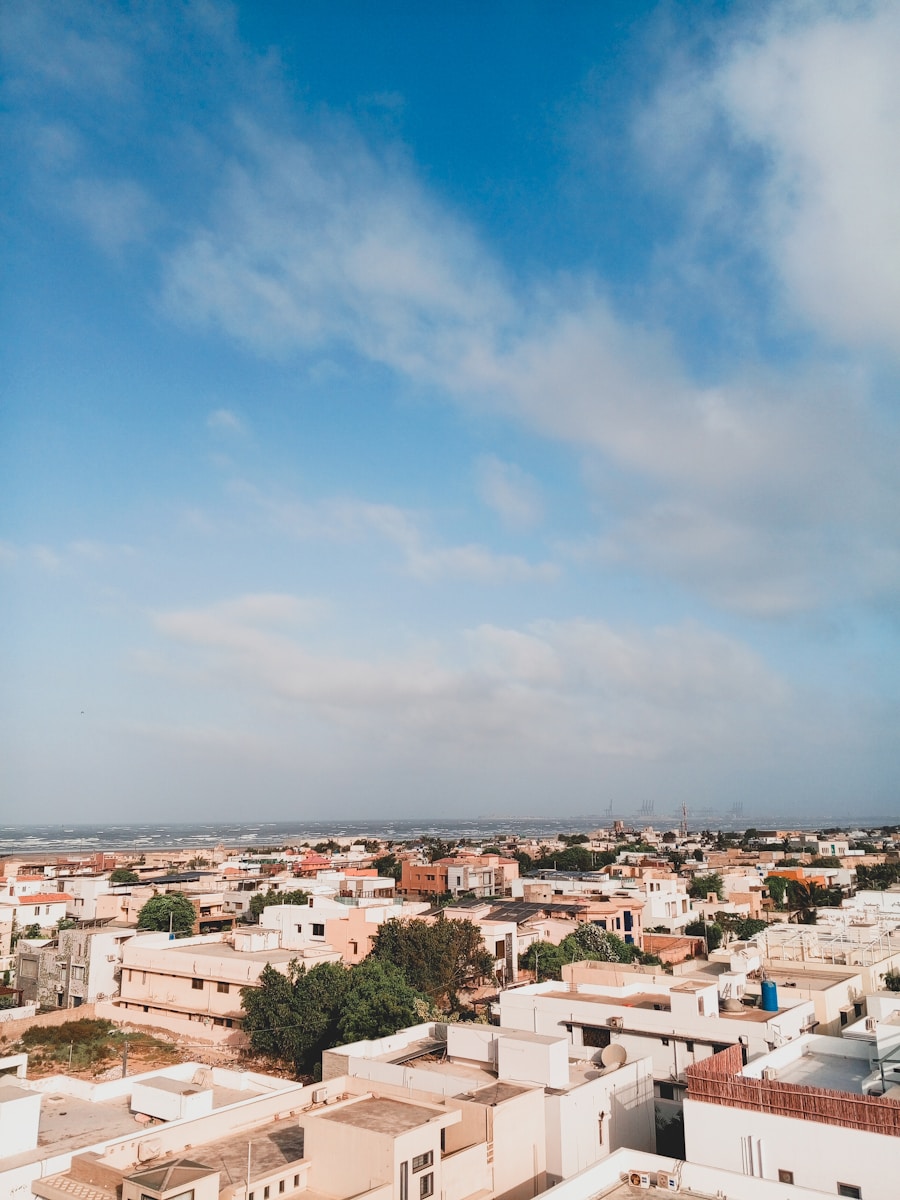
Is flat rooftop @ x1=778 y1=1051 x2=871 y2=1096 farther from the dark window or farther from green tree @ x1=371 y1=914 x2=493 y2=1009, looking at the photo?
green tree @ x1=371 y1=914 x2=493 y2=1009

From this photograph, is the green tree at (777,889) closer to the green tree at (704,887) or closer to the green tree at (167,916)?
the green tree at (704,887)

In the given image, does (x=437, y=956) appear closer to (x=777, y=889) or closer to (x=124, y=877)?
(x=777, y=889)

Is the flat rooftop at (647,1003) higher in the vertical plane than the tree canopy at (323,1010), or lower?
higher

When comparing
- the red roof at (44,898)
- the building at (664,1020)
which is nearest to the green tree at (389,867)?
the red roof at (44,898)

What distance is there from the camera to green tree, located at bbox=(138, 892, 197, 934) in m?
48.9

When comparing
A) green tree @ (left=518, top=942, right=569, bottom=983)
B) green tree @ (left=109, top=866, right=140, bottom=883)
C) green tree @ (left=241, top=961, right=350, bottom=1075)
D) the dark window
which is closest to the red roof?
green tree @ (left=109, top=866, right=140, bottom=883)

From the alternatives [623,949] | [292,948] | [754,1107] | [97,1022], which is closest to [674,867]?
[623,949]

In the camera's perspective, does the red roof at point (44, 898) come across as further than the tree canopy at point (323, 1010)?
Yes

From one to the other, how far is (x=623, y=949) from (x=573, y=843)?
317 feet

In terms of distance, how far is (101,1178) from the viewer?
487 inches

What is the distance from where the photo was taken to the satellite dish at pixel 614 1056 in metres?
19.8

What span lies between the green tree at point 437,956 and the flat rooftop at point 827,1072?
17.5m

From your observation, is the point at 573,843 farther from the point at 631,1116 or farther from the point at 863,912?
the point at 631,1116

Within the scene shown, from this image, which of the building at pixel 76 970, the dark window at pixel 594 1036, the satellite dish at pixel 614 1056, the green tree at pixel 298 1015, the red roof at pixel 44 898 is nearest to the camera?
the satellite dish at pixel 614 1056
